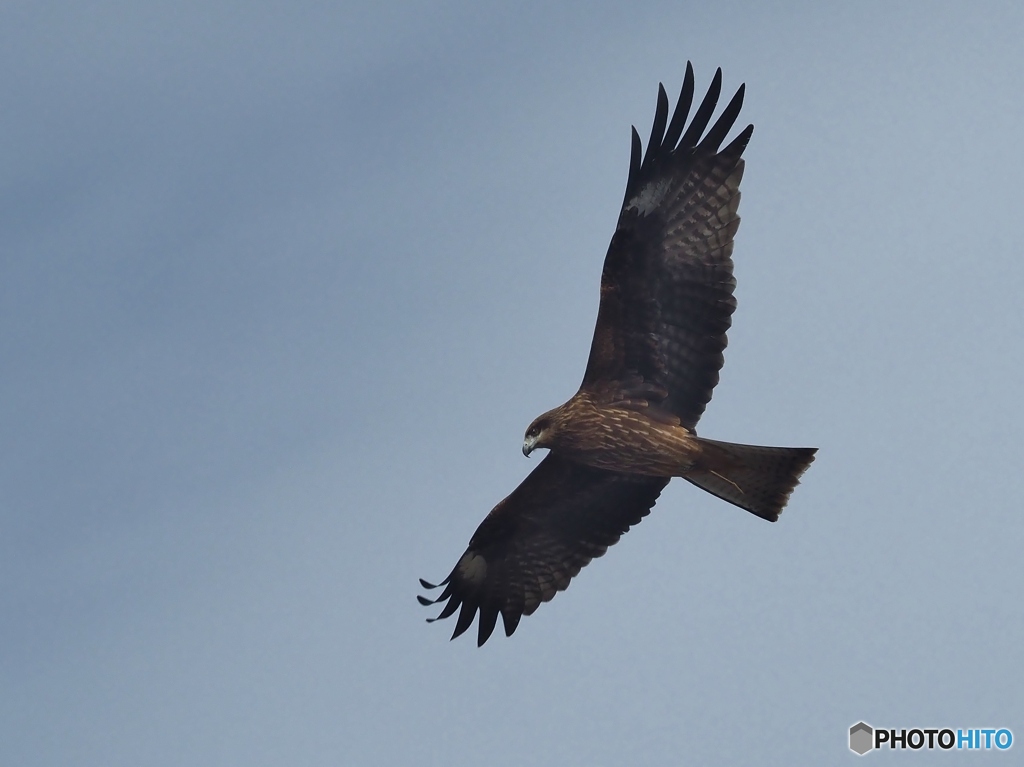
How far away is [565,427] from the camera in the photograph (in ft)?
57.2

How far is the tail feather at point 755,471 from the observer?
56.6 feet

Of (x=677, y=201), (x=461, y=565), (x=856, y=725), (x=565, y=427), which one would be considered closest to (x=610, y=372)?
(x=565, y=427)

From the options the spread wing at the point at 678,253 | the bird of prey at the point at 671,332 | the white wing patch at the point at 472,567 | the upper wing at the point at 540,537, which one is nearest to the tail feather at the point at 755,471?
the bird of prey at the point at 671,332

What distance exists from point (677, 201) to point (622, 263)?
0.79m

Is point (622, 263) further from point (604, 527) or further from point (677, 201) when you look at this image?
point (604, 527)

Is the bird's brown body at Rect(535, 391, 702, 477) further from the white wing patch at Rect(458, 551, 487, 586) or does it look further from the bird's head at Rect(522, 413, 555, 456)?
the white wing patch at Rect(458, 551, 487, 586)

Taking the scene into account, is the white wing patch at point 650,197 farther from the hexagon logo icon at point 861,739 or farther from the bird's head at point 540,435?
the hexagon logo icon at point 861,739

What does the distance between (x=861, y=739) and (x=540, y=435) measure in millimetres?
4787

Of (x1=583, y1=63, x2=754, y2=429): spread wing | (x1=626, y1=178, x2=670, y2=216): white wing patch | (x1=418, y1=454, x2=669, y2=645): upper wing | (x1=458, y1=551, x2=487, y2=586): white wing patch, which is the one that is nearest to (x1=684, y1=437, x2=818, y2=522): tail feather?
(x1=583, y1=63, x2=754, y2=429): spread wing

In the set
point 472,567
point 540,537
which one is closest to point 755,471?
point 540,537

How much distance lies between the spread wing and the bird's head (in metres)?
0.82

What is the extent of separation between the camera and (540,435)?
17.5 m

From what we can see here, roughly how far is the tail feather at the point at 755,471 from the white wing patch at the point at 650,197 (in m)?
2.24

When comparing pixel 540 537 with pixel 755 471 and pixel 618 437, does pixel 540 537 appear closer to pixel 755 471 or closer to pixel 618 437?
pixel 618 437
